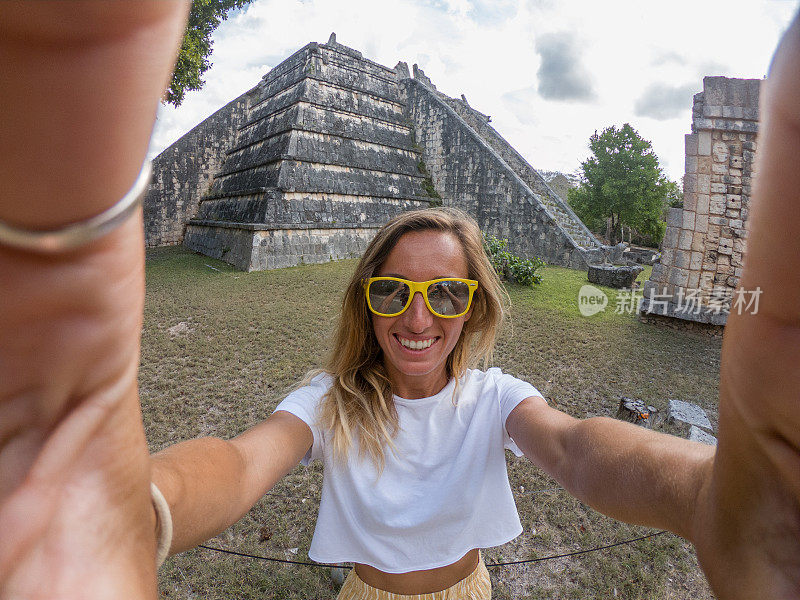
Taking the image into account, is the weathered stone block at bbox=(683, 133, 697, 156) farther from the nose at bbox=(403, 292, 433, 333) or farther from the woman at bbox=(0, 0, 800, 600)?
the woman at bbox=(0, 0, 800, 600)

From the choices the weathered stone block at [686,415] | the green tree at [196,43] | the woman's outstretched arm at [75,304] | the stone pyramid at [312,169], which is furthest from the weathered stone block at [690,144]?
the green tree at [196,43]

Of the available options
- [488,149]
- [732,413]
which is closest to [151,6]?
[732,413]

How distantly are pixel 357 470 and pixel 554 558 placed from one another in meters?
2.03

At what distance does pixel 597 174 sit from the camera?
88.8 ft

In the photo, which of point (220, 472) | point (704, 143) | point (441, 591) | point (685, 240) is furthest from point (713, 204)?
point (220, 472)

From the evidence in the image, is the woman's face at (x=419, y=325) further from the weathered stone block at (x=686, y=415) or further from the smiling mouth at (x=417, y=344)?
the weathered stone block at (x=686, y=415)

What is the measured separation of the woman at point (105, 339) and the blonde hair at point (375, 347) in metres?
1.04

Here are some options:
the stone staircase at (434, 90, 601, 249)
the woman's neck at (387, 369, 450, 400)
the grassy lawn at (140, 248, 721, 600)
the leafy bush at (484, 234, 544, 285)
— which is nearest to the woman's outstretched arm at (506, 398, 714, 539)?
the woman's neck at (387, 369, 450, 400)

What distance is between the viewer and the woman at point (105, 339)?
0.31 meters

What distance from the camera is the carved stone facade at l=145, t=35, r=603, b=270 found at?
10.6 metres

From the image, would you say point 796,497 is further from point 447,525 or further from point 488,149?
point 488,149

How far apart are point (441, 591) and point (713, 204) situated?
7373mm

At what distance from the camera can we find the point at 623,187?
25906mm
